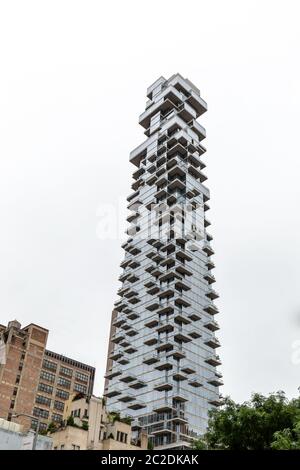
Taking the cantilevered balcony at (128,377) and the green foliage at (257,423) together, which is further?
the cantilevered balcony at (128,377)

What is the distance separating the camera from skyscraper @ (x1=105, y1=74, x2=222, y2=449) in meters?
86.0

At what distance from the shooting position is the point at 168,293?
314ft

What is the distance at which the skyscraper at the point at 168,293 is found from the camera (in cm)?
8600

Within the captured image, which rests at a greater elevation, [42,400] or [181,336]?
[181,336]

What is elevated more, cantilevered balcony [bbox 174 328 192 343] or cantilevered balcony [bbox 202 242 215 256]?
cantilevered balcony [bbox 202 242 215 256]

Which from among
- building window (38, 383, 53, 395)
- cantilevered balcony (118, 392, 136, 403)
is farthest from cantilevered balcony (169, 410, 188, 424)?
building window (38, 383, 53, 395)

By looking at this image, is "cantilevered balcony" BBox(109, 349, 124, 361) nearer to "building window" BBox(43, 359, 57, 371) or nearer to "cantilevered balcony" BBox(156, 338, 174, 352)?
"cantilevered balcony" BBox(156, 338, 174, 352)

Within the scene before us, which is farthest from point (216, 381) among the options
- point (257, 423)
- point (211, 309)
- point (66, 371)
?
point (257, 423)

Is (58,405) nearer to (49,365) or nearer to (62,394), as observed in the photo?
(62,394)

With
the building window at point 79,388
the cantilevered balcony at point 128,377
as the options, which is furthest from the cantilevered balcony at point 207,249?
the building window at point 79,388

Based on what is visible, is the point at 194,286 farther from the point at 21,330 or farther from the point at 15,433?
the point at 15,433

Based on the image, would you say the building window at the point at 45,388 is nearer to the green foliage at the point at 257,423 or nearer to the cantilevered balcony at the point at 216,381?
the cantilevered balcony at the point at 216,381
